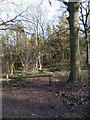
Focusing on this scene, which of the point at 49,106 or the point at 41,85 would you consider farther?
the point at 41,85

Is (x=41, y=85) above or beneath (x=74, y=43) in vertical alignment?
beneath

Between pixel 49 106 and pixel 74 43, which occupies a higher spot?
pixel 74 43

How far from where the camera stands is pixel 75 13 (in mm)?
6656

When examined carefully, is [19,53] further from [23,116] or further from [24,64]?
[23,116]

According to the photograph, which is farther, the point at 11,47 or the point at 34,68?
the point at 34,68

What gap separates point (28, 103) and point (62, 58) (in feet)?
61.0

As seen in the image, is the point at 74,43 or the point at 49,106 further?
the point at 74,43

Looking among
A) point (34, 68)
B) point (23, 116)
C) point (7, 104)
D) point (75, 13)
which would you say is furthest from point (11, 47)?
point (23, 116)

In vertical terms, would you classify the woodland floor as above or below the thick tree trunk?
below

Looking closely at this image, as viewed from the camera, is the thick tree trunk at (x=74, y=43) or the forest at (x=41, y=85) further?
the thick tree trunk at (x=74, y=43)

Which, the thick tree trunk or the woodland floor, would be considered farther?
the thick tree trunk

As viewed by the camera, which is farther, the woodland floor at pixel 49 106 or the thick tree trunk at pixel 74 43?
the thick tree trunk at pixel 74 43

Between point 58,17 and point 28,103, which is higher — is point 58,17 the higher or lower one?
the higher one

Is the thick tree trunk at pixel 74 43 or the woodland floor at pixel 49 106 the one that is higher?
the thick tree trunk at pixel 74 43
